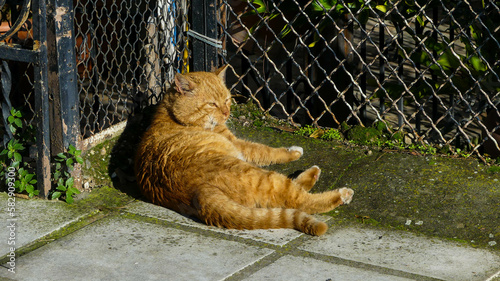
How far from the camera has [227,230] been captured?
3754mm

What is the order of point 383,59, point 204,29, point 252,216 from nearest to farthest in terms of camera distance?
1. point 252,216
2. point 383,59
3. point 204,29

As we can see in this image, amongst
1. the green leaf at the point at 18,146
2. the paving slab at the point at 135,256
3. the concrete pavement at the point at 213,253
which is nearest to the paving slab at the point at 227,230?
the concrete pavement at the point at 213,253

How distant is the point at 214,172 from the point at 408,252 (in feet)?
4.22

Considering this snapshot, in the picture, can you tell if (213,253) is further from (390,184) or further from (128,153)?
(128,153)

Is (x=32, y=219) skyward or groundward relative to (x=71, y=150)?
groundward

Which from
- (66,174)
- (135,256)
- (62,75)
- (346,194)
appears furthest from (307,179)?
(62,75)

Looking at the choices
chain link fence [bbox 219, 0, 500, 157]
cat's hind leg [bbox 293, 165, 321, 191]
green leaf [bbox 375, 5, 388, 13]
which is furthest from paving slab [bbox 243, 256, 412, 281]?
green leaf [bbox 375, 5, 388, 13]

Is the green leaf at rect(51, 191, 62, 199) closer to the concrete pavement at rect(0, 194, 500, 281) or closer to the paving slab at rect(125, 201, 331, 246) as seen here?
the concrete pavement at rect(0, 194, 500, 281)

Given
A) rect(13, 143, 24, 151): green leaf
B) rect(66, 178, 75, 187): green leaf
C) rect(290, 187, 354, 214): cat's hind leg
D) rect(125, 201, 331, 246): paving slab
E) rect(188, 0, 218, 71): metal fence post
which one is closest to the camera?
rect(125, 201, 331, 246): paving slab

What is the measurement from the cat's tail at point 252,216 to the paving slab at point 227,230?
4 cm

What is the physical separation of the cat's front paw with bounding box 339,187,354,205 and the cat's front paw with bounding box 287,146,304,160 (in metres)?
0.60

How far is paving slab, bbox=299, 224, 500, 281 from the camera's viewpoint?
3.25 meters

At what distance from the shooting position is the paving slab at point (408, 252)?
325cm

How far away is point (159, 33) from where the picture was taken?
5223 mm
